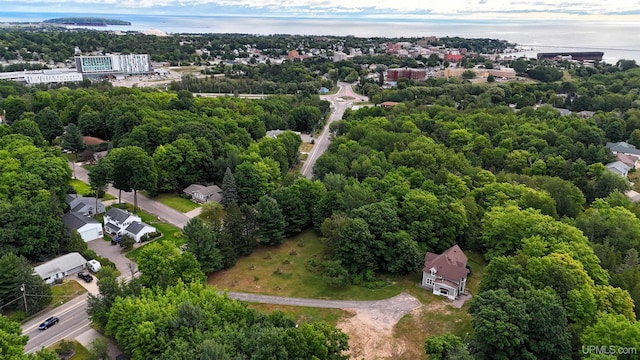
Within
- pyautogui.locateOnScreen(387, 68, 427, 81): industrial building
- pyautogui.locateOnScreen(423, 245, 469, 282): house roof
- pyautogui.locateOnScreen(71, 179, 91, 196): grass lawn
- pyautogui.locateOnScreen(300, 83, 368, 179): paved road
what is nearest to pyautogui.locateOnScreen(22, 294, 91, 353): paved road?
pyautogui.locateOnScreen(71, 179, 91, 196): grass lawn

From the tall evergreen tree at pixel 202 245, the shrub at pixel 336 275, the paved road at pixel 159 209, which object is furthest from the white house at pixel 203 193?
the shrub at pixel 336 275

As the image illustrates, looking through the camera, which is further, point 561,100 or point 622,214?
point 561,100

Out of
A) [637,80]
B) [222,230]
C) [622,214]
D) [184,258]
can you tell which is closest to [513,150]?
[622,214]

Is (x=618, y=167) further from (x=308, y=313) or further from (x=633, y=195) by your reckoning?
(x=308, y=313)

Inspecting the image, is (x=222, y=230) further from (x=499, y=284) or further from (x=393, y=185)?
(x=499, y=284)

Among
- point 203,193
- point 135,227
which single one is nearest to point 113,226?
point 135,227

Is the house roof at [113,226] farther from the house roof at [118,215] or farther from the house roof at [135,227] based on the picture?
the house roof at [135,227]
